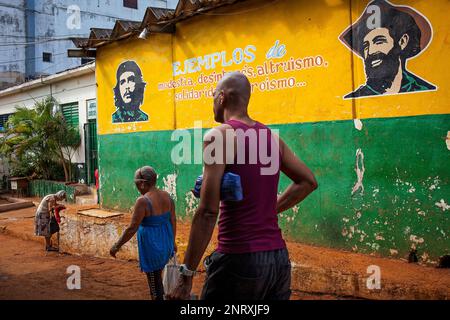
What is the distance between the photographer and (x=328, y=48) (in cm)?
575

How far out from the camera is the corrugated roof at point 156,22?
691 cm

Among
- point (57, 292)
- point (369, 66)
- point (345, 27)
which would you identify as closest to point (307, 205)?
point (369, 66)

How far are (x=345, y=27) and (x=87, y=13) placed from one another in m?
18.9

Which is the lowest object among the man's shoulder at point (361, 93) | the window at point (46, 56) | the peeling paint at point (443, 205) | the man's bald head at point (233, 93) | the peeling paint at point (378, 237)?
the peeling paint at point (378, 237)

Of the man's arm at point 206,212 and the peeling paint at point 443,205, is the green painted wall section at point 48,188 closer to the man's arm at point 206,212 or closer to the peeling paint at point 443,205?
the peeling paint at point 443,205

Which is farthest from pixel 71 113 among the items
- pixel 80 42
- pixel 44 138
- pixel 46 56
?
pixel 46 56

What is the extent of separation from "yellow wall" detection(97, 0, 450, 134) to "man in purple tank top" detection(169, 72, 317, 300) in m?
3.28

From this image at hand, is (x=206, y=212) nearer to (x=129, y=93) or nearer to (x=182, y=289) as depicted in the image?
(x=182, y=289)

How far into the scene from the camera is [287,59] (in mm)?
6188

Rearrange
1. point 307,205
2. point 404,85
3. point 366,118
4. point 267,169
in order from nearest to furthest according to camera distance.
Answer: point 267,169 < point 404,85 < point 366,118 < point 307,205

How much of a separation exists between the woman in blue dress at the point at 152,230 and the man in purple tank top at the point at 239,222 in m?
2.04

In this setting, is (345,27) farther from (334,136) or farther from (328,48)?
(334,136)

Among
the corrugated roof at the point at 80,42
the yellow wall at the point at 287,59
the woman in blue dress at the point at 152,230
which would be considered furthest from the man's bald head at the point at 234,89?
the corrugated roof at the point at 80,42

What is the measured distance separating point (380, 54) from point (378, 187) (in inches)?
60.4
